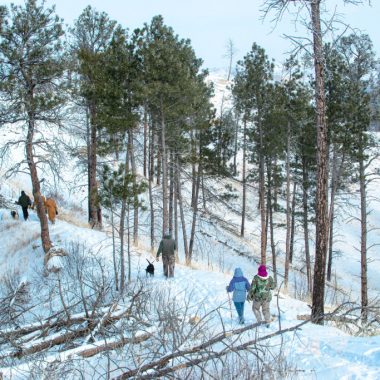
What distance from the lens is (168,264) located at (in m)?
14.3

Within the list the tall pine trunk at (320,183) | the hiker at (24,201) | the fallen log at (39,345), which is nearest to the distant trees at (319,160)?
the tall pine trunk at (320,183)

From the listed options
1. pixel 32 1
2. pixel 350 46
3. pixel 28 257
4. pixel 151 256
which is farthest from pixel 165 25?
pixel 28 257

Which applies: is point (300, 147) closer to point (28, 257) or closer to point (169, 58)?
point (169, 58)

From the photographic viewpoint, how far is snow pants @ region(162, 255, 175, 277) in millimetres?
14209

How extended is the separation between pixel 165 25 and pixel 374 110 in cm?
916

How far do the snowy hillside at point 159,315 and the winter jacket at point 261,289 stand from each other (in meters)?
0.55

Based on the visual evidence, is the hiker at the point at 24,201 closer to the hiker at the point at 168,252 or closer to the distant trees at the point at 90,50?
the distant trees at the point at 90,50

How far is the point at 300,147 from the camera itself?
22.5 meters

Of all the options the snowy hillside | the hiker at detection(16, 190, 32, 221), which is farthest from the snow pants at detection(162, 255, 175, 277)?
the hiker at detection(16, 190, 32, 221)

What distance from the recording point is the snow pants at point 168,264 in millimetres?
14209

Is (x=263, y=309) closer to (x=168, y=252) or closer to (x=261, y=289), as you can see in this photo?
(x=261, y=289)

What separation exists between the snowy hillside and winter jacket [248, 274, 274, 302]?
0.55 metres

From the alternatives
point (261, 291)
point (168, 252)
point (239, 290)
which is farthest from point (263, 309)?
point (168, 252)

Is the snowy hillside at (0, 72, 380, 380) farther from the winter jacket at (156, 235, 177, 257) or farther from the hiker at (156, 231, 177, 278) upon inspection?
the winter jacket at (156, 235, 177, 257)
